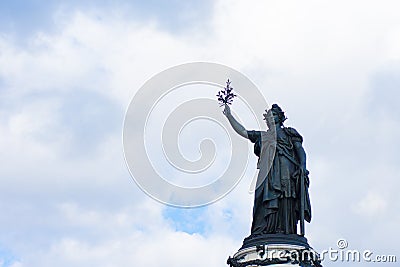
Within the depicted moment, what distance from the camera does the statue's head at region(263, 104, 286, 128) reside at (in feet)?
93.4

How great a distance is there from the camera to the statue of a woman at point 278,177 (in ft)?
89.1

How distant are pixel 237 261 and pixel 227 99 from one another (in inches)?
213

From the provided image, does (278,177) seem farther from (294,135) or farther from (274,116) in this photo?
(274,116)

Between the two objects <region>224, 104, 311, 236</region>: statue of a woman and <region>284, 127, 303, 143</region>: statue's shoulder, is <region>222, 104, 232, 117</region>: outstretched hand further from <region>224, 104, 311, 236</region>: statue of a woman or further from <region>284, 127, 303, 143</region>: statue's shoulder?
<region>284, 127, 303, 143</region>: statue's shoulder

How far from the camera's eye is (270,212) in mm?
27219

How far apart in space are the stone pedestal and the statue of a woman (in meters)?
0.57

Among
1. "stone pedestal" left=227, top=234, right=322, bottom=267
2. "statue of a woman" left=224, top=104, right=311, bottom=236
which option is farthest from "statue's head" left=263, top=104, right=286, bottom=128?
"stone pedestal" left=227, top=234, right=322, bottom=267

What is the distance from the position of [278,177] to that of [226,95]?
3.19 metres

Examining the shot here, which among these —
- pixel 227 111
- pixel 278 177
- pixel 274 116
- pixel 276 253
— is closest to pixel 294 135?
pixel 274 116

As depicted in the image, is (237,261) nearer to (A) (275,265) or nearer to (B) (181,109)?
(A) (275,265)

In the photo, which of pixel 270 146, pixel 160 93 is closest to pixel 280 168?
pixel 270 146

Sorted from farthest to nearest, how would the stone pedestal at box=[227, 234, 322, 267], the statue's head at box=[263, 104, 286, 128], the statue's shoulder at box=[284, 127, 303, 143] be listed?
the statue's head at box=[263, 104, 286, 128] → the statue's shoulder at box=[284, 127, 303, 143] → the stone pedestal at box=[227, 234, 322, 267]

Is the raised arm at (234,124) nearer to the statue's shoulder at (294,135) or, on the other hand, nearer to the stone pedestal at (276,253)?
the statue's shoulder at (294,135)

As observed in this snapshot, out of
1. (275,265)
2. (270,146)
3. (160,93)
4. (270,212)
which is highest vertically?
(160,93)
